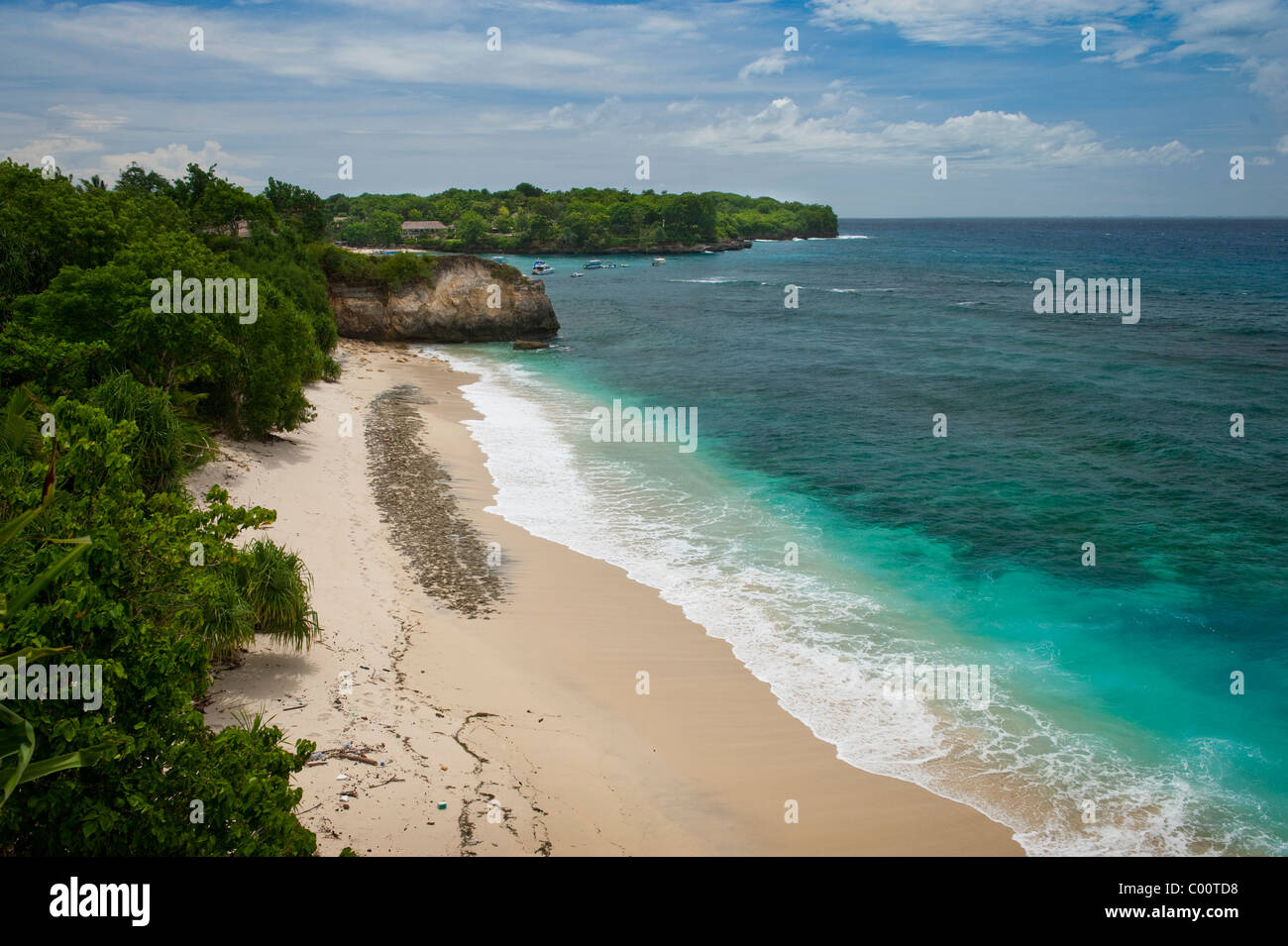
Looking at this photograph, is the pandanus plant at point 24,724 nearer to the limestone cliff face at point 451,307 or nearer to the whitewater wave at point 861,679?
the whitewater wave at point 861,679

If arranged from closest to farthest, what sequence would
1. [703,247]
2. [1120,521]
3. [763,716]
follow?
[763,716] → [1120,521] → [703,247]

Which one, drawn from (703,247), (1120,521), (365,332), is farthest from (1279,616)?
(703,247)

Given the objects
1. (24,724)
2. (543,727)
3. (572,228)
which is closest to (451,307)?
(543,727)

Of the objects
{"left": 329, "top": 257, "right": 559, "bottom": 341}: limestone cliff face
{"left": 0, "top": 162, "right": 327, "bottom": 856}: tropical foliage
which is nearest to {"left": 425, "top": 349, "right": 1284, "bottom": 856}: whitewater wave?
{"left": 0, "top": 162, "right": 327, "bottom": 856}: tropical foliage

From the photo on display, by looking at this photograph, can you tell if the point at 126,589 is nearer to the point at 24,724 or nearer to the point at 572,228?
the point at 24,724

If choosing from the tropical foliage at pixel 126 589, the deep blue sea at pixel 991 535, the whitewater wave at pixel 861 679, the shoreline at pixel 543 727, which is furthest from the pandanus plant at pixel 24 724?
the deep blue sea at pixel 991 535

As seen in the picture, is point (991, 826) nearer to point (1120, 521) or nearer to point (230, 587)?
point (230, 587)
